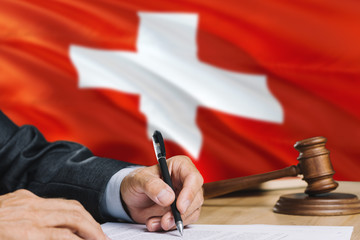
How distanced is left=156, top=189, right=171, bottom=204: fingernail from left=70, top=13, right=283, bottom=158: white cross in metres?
0.73

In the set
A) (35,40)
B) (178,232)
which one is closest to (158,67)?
(35,40)

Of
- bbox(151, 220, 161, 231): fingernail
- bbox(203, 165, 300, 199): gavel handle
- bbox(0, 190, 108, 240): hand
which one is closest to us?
bbox(0, 190, 108, 240): hand

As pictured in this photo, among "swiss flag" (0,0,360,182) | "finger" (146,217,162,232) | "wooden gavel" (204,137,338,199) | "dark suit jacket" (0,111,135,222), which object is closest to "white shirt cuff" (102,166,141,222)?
"dark suit jacket" (0,111,135,222)

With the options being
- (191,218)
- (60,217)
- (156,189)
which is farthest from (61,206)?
(191,218)

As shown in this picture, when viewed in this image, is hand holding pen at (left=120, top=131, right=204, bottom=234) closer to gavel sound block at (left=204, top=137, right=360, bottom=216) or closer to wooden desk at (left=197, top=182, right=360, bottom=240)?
wooden desk at (left=197, top=182, right=360, bottom=240)

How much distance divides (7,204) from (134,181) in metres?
0.31

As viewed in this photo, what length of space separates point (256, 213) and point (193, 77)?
70cm

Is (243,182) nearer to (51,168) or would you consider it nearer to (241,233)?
(241,233)

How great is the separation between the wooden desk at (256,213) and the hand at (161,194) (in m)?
0.09

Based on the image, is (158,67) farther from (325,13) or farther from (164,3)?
(325,13)

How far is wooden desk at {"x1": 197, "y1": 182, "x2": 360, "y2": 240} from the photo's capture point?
1104 mm

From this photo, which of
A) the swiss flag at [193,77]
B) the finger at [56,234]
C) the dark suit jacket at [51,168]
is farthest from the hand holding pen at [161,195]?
the swiss flag at [193,77]

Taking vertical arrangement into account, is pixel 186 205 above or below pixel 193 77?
below

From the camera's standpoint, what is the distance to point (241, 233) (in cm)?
98
